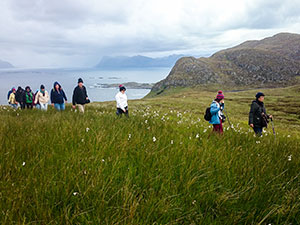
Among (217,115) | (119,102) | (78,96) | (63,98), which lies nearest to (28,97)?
(63,98)

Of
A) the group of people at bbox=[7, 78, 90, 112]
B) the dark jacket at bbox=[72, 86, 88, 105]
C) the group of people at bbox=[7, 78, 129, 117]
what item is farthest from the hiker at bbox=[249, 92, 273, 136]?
the dark jacket at bbox=[72, 86, 88, 105]

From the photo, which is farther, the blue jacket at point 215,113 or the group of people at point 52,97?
the group of people at point 52,97

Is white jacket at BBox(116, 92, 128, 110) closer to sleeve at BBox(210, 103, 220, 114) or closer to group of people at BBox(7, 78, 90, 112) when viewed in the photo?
group of people at BBox(7, 78, 90, 112)

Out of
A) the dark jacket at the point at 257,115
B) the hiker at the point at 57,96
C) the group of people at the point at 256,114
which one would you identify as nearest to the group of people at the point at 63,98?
the hiker at the point at 57,96

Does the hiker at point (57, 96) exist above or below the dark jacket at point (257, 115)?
above

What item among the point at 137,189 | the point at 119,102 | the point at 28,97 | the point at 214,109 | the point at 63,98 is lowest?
the point at 137,189

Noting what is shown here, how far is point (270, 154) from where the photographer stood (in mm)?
4020

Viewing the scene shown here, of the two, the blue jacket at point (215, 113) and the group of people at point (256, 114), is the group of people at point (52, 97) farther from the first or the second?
the group of people at point (256, 114)

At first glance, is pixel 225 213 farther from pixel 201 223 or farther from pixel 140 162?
pixel 140 162

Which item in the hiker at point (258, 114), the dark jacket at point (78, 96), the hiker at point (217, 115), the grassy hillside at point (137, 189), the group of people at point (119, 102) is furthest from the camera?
the dark jacket at point (78, 96)

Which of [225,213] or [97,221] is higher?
[97,221]

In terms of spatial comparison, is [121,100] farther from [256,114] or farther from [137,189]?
[137,189]

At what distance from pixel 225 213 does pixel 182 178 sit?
0.66 m

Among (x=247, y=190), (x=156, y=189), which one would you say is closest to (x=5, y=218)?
(x=156, y=189)
